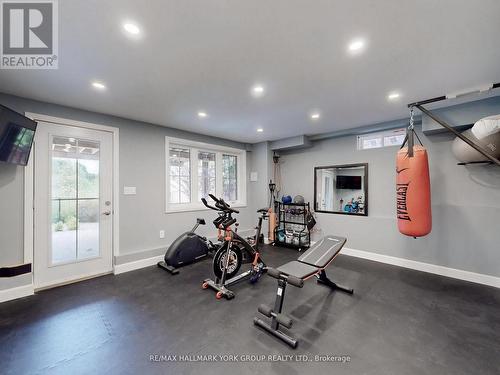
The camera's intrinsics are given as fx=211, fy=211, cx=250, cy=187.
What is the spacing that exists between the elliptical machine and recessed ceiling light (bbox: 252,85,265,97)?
242cm

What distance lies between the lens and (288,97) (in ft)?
9.12

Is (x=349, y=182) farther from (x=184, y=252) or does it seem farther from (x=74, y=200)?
(x=74, y=200)

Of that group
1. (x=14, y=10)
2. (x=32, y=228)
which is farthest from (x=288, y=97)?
(x=32, y=228)

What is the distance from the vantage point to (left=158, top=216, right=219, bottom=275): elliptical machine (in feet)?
11.1

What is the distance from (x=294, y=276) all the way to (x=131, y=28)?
2.45 meters

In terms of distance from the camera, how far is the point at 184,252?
3.44 m

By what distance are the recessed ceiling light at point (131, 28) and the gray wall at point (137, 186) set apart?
228cm

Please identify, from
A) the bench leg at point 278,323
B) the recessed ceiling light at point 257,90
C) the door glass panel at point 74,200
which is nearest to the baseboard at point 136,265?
the door glass panel at point 74,200

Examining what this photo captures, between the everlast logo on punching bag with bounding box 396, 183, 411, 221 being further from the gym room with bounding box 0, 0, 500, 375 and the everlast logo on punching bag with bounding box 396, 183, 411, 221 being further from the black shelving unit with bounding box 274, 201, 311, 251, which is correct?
the black shelving unit with bounding box 274, 201, 311, 251

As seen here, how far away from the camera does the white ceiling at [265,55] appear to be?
55.7 inches

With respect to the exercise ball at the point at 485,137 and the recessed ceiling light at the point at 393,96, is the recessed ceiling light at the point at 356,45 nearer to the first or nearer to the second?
the recessed ceiling light at the point at 393,96

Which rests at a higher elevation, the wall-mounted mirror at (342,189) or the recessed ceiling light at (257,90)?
the recessed ceiling light at (257,90)

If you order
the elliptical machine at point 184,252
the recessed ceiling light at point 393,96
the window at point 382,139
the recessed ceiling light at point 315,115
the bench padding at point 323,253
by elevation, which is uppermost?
the recessed ceiling light at point 315,115

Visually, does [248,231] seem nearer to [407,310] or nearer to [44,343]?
[407,310]
